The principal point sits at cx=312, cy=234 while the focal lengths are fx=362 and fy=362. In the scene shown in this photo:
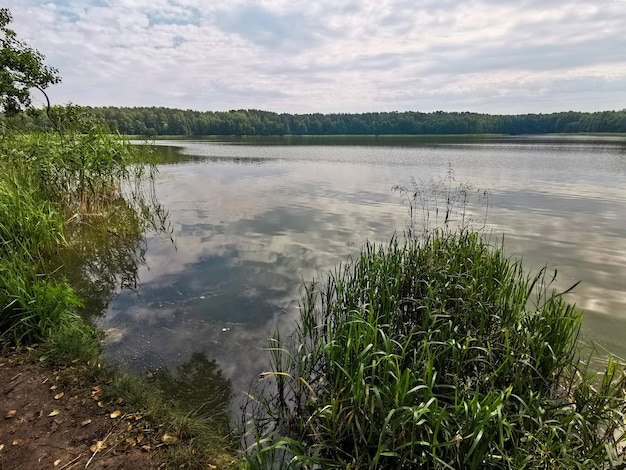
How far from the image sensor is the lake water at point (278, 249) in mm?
5344

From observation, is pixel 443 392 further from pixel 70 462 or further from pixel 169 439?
pixel 70 462

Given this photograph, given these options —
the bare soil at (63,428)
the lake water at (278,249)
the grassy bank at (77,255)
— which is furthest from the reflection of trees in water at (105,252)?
the bare soil at (63,428)

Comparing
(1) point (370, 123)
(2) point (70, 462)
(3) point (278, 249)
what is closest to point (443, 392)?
(2) point (70, 462)

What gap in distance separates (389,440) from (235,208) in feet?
40.5

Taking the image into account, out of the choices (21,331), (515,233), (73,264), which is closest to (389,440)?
(21,331)

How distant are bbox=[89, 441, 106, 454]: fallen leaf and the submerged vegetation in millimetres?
1214

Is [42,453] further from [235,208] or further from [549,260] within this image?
[235,208]

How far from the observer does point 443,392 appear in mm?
3684

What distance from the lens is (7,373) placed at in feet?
12.2

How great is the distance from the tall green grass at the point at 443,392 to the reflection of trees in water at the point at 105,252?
3.38 meters

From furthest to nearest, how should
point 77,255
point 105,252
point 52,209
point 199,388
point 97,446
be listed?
point 105,252
point 77,255
point 52,209
point 199,388
point 97,446

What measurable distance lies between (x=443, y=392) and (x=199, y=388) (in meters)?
2.72

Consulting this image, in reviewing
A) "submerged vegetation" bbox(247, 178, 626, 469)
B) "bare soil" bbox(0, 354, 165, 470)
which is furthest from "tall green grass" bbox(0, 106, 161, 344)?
"submerged vegetation" bbox(247, 178, 626, 469)

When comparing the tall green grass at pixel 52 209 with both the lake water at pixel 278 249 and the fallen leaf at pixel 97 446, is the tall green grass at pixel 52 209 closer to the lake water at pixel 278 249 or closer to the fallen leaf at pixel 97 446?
the lake water at pixel 278 249
